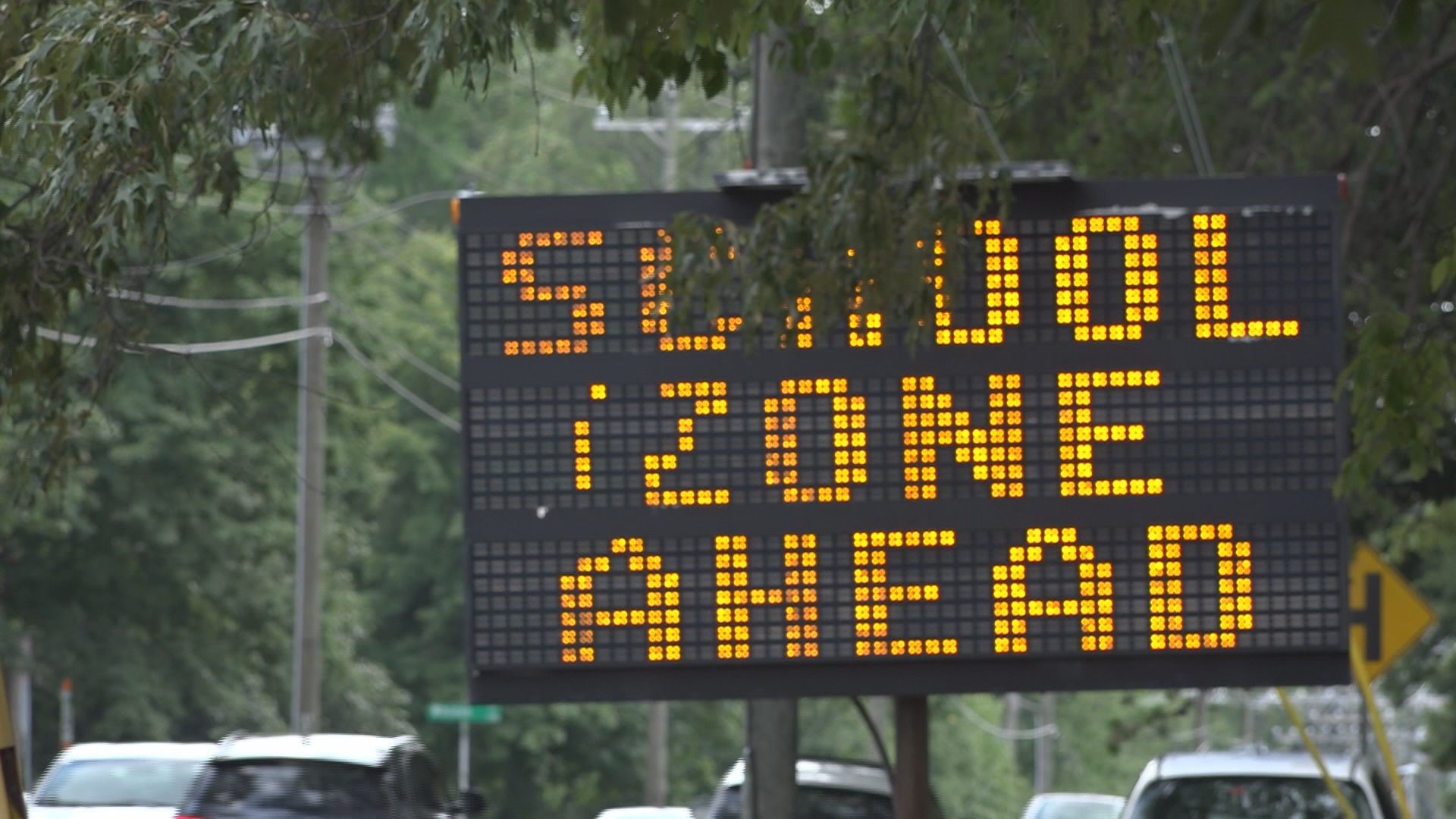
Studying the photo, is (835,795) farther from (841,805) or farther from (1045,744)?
(1045,744)

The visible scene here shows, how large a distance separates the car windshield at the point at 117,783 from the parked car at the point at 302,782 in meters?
2.42

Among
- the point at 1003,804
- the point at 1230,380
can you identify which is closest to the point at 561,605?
the point at 1230,380

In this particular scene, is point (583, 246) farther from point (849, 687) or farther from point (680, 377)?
point (849, 687)

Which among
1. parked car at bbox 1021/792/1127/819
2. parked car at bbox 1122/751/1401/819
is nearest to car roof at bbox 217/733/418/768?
parked car at bbox 1122/751/1401/819

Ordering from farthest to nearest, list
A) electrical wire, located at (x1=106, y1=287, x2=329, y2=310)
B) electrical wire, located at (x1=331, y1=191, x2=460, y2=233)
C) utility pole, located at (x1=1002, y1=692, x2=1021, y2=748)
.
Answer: utility pole, located at (x1=1002, y1=692, x2=1021, y2=748) < electrical wire, located at (x1=106, y1=287, x2=329, y2=310) < electrical wire, located at (x1=331, y1=191, x2=460, y2=233)

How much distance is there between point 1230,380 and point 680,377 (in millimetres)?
1698

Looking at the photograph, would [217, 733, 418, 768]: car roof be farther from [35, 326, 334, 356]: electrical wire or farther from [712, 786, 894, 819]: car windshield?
[712, 786, 894, 819]: car windshield

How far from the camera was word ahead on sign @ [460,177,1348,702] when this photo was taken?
25.1 feet

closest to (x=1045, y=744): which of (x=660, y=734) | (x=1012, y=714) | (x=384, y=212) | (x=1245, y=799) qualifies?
(x=1012, y=714)

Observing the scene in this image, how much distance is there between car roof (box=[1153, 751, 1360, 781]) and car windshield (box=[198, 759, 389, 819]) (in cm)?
468

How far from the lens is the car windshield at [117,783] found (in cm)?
1656

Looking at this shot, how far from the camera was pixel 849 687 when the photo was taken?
7703 mm

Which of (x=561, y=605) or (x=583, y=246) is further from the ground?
(x=583, y=246)

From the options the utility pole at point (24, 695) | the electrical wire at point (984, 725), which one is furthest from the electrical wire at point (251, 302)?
the electrical wire at point (984, 725)
